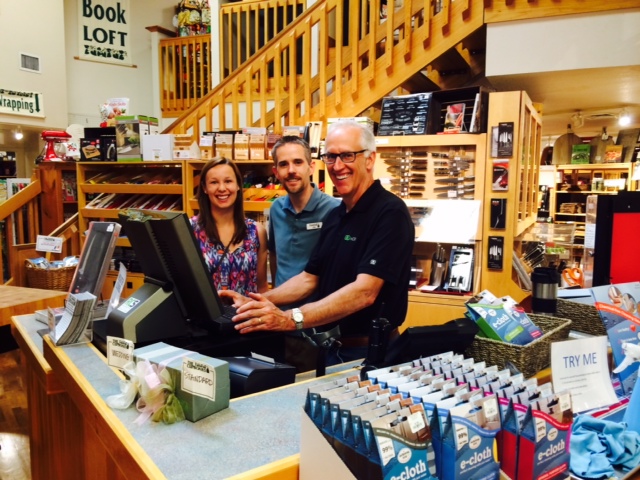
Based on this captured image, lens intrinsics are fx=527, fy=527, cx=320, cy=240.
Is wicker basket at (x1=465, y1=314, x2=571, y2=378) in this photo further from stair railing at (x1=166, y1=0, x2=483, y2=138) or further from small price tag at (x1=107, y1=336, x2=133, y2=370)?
stair railing at (x1=166, y1=0, x2=483, y2=138)

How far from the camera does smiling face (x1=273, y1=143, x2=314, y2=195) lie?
279 centimetres

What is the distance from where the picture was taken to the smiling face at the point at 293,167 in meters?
2.79

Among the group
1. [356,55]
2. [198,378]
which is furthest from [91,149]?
[198,378]

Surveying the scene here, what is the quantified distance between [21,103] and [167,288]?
8627mm

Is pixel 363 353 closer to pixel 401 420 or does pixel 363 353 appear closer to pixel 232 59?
pixel 401 420

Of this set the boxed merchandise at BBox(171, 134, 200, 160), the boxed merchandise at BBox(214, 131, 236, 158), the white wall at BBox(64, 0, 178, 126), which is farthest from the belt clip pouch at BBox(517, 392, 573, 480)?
the white wall at BBox(64, 0, 178, 126)

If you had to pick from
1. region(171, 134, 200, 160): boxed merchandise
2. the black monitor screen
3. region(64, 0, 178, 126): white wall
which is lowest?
the black monitor screen

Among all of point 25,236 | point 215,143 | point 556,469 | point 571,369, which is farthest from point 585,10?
point 25,236

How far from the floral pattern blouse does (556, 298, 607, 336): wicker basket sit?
149cm

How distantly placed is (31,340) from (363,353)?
4.29ft

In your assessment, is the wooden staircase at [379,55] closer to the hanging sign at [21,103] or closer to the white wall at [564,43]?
the white wall at [564,43]

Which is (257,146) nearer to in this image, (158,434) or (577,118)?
(158,434)

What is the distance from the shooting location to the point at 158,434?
45.3 inches

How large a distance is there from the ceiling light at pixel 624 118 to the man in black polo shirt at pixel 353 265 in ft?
18.2
